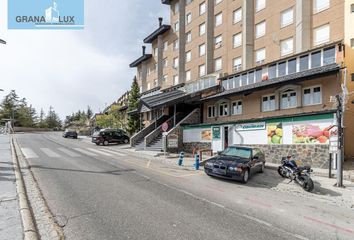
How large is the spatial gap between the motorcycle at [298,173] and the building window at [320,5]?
14364 millimetres

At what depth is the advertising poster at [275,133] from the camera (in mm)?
19281

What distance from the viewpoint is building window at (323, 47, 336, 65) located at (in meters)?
19.5

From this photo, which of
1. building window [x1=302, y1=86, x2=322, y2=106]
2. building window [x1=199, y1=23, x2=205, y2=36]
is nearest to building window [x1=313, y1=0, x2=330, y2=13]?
building window [x1=302, y1=86, x2=322, y2=106]

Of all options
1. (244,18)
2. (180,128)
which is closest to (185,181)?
(180,128)

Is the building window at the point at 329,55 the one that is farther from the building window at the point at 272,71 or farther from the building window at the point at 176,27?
the building window at the point at 176,27

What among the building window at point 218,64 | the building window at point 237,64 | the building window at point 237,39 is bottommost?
the building window at point 237,64

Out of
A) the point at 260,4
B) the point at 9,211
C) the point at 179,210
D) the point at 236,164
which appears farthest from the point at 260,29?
the point at 9,211

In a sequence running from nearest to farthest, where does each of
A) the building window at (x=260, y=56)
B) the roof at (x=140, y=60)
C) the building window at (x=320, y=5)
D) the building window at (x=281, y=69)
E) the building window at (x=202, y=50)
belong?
the building window at (x=320, y=5), the building window at (x=281, y=69), the building window at (x=260, y=56), the building window at (x=202, y=50), the roof at (x=140, y=60)

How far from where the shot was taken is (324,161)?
1659 centimetres

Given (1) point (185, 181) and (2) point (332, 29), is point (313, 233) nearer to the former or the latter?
(1) point (185, 181)

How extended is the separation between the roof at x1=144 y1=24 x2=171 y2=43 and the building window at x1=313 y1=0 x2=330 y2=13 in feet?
81.8

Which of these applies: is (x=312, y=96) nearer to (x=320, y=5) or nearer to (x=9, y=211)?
(x=320, y=5)

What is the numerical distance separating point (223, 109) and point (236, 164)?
1624cm

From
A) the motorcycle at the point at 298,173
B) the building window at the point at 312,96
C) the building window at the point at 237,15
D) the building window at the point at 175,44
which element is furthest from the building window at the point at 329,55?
the building window at the point at 175,44
